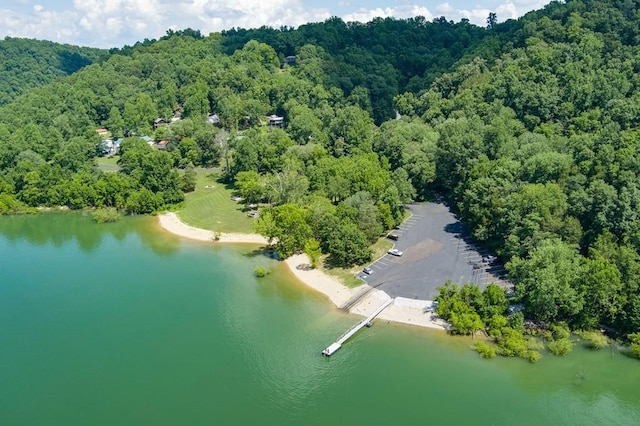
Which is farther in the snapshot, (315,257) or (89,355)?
(315,257)

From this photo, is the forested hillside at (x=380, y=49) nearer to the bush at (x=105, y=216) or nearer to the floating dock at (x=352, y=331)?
the bush at (x=105, y=216)

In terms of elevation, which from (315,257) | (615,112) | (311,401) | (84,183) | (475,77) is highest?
(475,77)

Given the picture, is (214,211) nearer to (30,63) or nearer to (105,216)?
(105,216)

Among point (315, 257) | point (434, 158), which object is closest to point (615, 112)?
point (434, 158)

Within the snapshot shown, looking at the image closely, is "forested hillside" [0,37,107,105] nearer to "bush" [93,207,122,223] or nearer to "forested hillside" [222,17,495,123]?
"forested hillside" [222,17,495,123]

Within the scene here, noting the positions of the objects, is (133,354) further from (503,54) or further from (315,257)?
(503,54)

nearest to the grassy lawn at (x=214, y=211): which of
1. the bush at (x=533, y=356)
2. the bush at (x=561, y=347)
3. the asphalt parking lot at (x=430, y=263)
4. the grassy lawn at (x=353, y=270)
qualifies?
the grassy lawn at (x=353, y=270)
